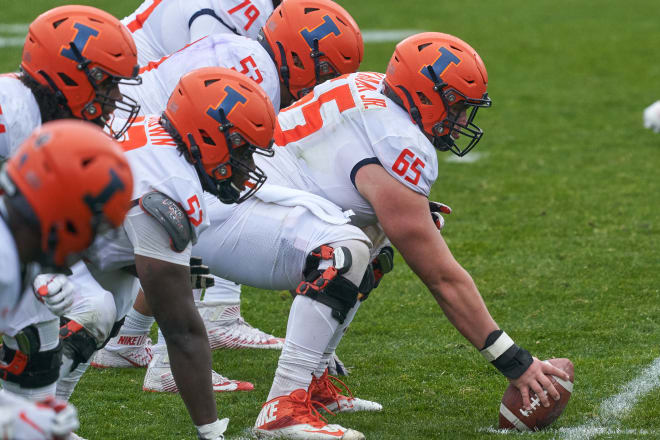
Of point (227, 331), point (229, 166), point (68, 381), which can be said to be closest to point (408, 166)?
point (229, 166)

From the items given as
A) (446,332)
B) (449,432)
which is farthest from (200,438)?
(446,332)

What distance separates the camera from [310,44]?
181 inches

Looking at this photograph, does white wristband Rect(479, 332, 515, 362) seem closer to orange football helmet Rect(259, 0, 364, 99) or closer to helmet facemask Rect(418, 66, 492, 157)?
helmet facemask Rect(418, 66, 492, 157)

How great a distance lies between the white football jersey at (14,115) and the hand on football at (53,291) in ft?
1.94

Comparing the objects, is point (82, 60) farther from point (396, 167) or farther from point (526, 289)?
point (526, 289)

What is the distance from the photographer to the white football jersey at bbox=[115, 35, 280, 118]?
4.53 meters

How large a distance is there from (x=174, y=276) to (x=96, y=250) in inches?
11.0

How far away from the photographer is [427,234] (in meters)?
3.89

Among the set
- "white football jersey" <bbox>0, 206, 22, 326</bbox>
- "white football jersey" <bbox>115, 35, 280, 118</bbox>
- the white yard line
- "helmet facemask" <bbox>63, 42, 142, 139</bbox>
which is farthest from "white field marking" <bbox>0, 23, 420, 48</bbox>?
"white football jersey" <bbox>0, 206, 22, 326</bbox>

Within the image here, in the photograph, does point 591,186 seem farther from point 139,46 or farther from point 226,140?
point 226,140

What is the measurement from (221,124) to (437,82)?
38.0 inches

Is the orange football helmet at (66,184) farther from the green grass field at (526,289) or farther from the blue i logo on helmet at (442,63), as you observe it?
the blue i logo on helmet at (442,63)

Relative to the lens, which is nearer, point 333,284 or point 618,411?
point 333,284

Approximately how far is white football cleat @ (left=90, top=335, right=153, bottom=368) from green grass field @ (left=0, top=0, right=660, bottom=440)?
0.08m
